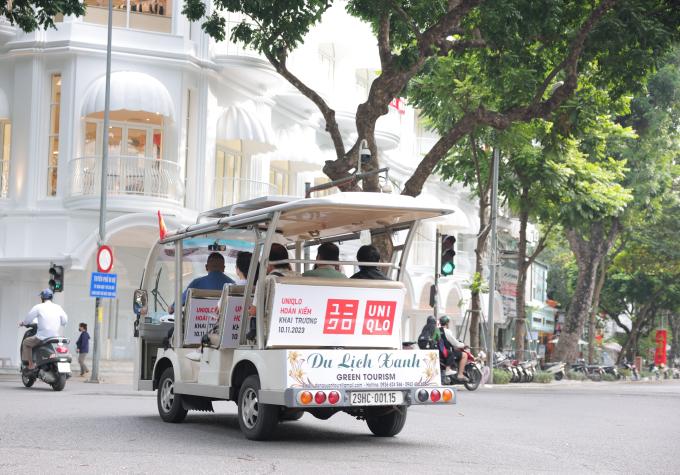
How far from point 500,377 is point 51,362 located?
55.6 feet

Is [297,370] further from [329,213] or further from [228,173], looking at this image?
[228,173]

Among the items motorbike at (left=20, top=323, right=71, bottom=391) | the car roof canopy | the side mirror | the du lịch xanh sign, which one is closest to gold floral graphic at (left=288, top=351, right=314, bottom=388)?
the du lịch xanh sign

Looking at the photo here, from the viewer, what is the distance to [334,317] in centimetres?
1149

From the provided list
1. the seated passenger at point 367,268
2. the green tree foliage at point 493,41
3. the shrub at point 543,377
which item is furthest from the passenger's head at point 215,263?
the shrub at point 543,377

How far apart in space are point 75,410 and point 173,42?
18635 millimetres

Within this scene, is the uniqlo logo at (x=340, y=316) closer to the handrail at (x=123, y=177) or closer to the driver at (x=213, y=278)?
the driver at (x=213, y=278)

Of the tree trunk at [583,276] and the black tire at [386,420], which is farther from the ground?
the tree trunk at [583,276]

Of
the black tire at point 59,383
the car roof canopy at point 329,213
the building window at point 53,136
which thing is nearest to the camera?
the car roof canopy at point 329,213

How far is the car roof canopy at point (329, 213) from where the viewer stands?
11234mm

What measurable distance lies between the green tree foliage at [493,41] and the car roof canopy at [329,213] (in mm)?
9633

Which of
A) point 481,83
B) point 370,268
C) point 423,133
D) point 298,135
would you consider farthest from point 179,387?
point 423,133

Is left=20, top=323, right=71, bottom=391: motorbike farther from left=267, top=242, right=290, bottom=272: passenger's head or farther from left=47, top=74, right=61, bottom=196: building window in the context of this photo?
left=47, top=74, right=61, bottom=196: building window

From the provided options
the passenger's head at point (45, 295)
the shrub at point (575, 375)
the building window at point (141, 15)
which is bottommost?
the shrub at point (575, 375)

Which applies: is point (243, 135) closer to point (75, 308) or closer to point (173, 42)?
point (173, 42)
